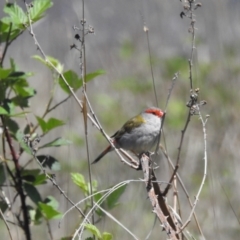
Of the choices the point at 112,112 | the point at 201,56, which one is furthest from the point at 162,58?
the point at 112,112

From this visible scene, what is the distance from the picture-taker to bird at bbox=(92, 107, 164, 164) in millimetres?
4719

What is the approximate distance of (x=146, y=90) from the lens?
7.66m

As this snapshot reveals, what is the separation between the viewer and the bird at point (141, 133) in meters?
4.72

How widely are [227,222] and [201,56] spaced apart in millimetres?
2659

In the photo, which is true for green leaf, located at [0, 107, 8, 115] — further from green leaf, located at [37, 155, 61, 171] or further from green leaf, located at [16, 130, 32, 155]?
green leaf, located at [37, 155, 61, 171]

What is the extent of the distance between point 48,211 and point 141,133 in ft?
6.34

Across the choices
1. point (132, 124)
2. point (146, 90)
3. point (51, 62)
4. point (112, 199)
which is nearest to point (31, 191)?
point (112, 199)

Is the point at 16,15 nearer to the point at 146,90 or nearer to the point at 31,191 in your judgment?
the point at 31,191

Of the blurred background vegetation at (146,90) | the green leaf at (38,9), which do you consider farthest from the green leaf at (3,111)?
the blurred background vegetation at (146,90)

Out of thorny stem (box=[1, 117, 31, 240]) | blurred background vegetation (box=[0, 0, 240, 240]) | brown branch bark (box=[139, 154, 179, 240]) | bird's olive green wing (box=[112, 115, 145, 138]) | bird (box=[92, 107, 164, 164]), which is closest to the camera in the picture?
brown branch bark (box=[139, 154, 179, 240])

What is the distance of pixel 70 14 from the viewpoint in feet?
29.5

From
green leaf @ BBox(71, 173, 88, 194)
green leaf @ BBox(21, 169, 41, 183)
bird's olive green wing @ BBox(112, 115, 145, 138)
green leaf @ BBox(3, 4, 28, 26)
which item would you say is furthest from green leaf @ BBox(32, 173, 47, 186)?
bird's olive green wing @ BBox(112, 115, 145, 138)

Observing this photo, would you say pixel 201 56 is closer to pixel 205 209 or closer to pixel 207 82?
pixel 207 82

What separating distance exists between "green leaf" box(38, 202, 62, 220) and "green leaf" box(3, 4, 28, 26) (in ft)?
2.54
